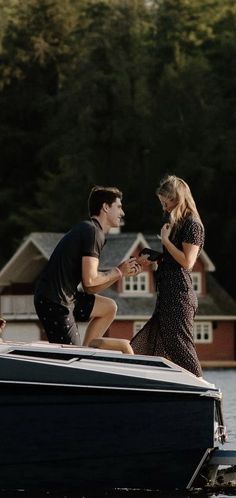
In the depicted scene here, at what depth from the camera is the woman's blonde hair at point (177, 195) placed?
10648 mm

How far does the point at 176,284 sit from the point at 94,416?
1.18m

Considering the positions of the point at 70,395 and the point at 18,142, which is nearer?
the point at 70,395

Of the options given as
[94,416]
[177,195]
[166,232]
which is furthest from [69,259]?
[94,416]

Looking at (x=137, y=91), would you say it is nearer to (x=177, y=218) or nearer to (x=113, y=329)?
(x=113, y=329)

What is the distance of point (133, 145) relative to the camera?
70562 mm

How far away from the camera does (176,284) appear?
1080 centimetres

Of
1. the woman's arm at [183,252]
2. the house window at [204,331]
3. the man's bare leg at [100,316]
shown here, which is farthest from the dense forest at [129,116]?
the man's bare leg at [100,316]

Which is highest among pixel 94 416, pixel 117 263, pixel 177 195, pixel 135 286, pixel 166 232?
pixel 177 195

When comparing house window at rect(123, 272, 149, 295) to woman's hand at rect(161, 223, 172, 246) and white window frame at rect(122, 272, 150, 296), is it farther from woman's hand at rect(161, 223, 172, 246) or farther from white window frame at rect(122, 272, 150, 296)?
woman's hand at rect(161, 223, 172, 246)

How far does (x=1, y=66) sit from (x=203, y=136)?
11317mm

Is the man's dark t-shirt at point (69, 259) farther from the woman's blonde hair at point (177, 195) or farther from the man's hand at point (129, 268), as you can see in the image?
the woman's blonde hair at point (177, 195)

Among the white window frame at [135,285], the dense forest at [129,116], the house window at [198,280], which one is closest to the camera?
the white window frame at [135,285]

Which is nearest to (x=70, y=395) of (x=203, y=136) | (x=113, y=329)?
(x=113, y=329)

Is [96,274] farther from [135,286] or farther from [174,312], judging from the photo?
[135,286]
